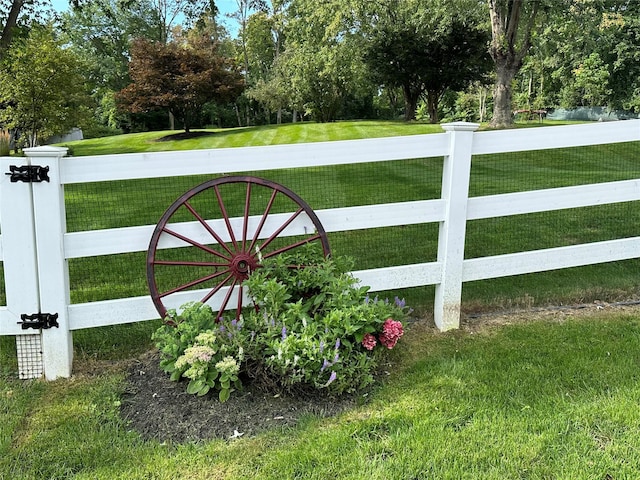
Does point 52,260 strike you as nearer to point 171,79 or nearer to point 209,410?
point 209,410

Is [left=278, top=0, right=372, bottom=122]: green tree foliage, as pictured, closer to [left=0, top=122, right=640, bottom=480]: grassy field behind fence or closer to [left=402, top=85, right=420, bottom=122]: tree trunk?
[left=402, top=85, right=420, bottom=122]: tree trunk

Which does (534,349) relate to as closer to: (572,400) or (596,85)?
(572,400)

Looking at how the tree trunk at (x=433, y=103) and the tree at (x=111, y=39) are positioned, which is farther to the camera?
the tree at (x=111, y=39)

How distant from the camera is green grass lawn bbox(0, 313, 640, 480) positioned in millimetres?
1966

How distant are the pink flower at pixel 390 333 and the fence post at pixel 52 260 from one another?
5.46 ft

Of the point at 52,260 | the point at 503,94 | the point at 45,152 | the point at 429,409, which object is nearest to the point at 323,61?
the point at 503,94

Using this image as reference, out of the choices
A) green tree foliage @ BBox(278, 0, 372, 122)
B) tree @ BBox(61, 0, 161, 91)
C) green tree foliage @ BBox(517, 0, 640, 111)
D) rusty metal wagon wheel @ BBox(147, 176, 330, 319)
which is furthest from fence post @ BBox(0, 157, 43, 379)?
tree @ BBox(61, 0, 161, 91)

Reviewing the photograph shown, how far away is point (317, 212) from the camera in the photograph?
2.99 m

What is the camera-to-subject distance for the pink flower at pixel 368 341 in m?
2.54

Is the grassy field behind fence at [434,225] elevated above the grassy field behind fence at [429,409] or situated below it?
above

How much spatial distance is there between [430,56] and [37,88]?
1337 centimetres

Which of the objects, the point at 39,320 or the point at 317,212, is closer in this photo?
the point at 39,320

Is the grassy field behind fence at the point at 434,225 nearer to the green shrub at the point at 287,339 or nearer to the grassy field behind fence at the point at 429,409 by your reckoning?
the grassy field behind fence at the point at 429,409

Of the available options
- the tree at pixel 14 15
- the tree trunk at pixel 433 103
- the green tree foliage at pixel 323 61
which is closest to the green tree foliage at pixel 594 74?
the tree trunk at pixel 433 103
